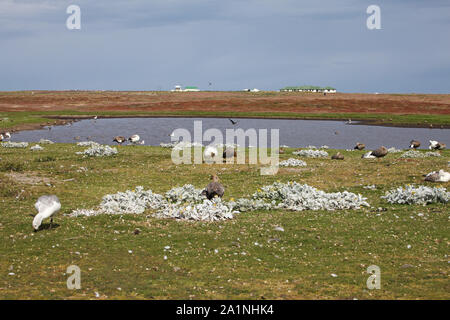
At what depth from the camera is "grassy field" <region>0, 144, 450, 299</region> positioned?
10.6m

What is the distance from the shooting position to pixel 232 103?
4788 inches

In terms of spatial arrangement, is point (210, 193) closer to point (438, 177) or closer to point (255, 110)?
point (438, 177)

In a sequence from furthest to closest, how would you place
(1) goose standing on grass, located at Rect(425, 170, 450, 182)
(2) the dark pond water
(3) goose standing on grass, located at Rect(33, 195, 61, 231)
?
(2) the dark pond water, (1) goose standing on grass, located at Rect(425, 170, 450, 182), (3) goose standing on grass, located at Rect(33, 195, 61, 231)

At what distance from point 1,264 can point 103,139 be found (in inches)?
1788

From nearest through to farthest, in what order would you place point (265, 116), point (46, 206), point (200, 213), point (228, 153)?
1. point (46, 206)
2. point (200, 213)
3. point (228, 153)
4. point (265, 116)

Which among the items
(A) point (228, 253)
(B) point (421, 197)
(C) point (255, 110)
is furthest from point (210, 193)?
(C) point (255, 110)

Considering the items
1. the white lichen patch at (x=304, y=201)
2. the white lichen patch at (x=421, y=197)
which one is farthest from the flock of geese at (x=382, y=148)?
the white lichen patch at (x=304, y=201)

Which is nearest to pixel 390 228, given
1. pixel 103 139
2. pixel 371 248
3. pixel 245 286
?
pixel 371 248

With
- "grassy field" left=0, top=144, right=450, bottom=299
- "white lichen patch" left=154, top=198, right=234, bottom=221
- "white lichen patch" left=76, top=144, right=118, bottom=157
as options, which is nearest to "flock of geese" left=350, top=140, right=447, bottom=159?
"grassy field" left=0, top=144, right=450, bottom=299

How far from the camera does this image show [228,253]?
13312 mm

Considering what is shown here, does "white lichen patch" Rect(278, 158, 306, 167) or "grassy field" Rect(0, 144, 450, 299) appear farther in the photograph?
"white lichen patch" Rect(278, 158, 306, 167)

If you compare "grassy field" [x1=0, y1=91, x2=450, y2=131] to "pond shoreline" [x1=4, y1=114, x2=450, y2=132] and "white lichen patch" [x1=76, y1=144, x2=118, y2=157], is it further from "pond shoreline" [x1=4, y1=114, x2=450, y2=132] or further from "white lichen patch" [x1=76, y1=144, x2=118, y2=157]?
"white lichen patch" [x1=76, y1=144, x2=118, y2=157]
